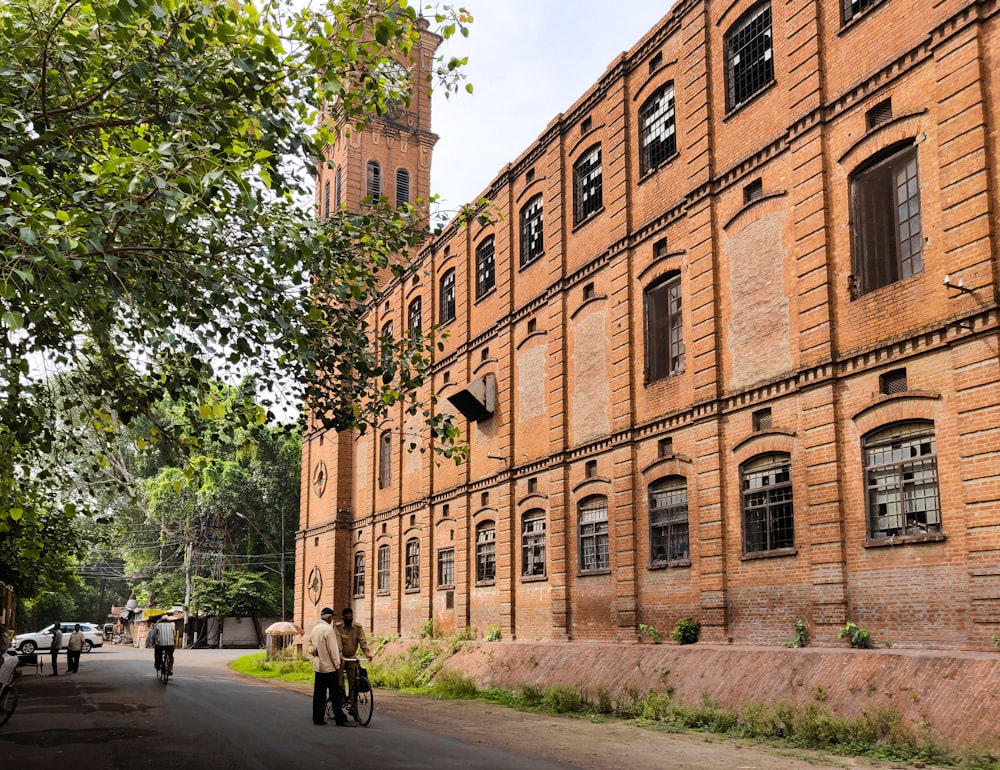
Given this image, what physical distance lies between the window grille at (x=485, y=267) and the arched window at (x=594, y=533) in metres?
8.36

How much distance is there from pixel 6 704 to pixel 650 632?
11.4 metres

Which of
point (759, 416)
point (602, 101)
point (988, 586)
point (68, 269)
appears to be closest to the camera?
point (68, 269)

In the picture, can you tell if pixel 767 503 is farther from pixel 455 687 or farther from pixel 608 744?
pixel 455 687

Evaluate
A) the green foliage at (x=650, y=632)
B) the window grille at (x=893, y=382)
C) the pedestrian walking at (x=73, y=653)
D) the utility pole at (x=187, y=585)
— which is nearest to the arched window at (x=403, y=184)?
the pedestrian walking at (x=73, y=653)

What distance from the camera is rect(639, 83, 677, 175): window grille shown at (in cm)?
2091

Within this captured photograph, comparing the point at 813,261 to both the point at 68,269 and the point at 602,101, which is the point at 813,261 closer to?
the point at 602,101

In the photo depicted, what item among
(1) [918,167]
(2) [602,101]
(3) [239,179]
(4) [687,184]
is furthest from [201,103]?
(2) [602,101]

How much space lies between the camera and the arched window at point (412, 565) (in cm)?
3161

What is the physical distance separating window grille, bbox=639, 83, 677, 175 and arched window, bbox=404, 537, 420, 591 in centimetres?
1519

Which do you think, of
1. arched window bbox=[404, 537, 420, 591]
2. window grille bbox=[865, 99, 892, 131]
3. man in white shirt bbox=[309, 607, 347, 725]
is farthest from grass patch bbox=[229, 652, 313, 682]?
window grille bbox=[865, 99, 892, 131]

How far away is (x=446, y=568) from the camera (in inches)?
1163

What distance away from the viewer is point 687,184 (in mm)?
19938

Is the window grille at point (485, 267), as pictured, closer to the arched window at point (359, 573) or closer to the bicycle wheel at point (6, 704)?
the arched window at point (359, 573)

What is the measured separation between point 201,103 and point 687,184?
13.0 metres
